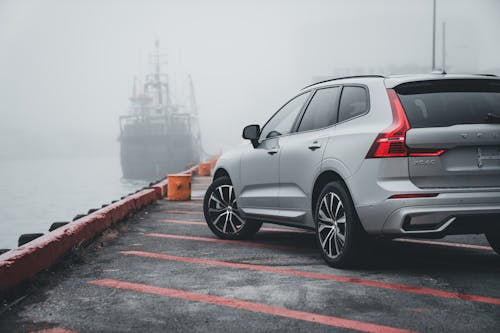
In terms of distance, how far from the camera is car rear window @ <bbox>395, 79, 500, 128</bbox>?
4488mm

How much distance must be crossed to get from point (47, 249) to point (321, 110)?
2761 millimetres

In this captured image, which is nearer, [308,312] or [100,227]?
[308,312]

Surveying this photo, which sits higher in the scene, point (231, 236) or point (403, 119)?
point (403, 119)

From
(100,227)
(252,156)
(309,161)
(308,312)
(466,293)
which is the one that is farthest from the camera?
(100,227)

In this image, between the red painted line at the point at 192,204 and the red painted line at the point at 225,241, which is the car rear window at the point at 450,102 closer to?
the red painted line at the point at 225,241

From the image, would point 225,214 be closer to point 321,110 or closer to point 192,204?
point 321,110

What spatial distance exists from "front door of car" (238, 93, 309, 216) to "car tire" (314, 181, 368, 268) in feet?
3.08

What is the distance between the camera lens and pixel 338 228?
492 cm

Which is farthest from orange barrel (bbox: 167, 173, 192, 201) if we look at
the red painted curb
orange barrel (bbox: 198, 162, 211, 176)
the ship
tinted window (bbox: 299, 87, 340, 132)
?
the ship

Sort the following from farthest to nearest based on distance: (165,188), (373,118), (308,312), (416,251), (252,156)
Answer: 1. (165,188)
2. (252,156)
3. (416,251)
4. (373,118)
5. (308,312)

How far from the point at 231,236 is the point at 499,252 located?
9.48 feet

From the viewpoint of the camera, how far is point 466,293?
406 centimetres

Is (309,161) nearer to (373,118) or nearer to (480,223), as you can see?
(373,118)

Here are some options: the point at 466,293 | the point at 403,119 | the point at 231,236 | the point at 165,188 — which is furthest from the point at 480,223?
the point at 165,188
